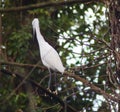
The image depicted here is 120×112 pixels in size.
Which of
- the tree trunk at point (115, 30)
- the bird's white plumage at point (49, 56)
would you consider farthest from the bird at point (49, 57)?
the tree trunk at point (115, 30)

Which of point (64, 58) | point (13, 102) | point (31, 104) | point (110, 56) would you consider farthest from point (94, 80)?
point (31, 104)

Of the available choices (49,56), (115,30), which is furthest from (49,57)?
(115,30)

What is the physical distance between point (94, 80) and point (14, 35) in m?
0.66

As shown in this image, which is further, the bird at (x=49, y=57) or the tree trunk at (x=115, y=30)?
the bird at (x=49, y=57)

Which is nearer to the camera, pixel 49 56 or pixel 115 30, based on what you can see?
pixel 115 30

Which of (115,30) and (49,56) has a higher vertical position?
(115,30)

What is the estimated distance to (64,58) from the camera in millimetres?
3652

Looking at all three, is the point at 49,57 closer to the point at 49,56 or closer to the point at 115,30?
the point at 49,56

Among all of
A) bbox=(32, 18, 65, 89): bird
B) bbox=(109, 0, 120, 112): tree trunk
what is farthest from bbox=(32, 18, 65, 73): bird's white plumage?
bbox=(109, 0, 120, 112): tree trunk

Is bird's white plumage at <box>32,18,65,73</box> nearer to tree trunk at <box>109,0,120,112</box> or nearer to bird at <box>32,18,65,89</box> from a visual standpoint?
bird at <box>32,18,65,89</box>

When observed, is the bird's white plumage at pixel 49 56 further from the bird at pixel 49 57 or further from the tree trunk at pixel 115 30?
the tree trunk at pixel 115 30

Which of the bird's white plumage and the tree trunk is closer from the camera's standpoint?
the tree trunk

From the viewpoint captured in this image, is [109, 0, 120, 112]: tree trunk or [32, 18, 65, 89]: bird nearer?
[109, 0, 120, 112]: tree trunk

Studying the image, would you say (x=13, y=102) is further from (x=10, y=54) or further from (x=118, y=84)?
(x=118, y=84)
